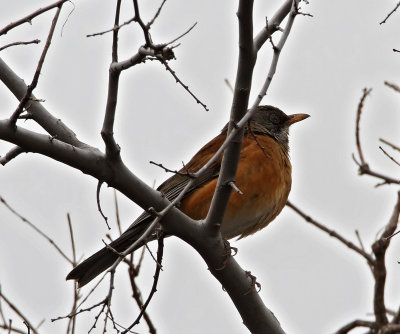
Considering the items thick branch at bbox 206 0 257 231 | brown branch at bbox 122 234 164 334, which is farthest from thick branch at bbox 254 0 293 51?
brown branch at bbox 122 234 164 334

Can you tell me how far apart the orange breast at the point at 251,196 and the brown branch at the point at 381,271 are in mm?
1281

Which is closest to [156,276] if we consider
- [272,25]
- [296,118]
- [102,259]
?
[272,25]

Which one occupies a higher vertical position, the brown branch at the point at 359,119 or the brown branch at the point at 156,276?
the brown branch at the point at 359,119

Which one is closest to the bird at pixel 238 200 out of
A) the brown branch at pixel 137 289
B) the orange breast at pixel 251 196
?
the orange breast at pixel 251 196

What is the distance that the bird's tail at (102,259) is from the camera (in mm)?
5812

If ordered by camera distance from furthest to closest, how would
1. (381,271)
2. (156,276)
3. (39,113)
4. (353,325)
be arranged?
(353,325), (381,271), (39,113), (156,276)

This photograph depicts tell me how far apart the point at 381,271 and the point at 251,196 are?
139 cm

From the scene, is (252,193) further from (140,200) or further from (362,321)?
(140,200)

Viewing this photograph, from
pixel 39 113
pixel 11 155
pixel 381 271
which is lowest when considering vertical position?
pixel 381 271

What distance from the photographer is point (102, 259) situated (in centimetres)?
603

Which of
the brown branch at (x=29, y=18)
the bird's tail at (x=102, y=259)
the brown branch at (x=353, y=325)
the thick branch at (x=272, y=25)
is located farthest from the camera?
the bird's tail at (x=102, y=259)

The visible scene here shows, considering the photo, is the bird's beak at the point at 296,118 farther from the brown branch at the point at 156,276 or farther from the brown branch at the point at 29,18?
the brown branch at the point at 29,18

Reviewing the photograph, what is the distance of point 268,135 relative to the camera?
23.3 ft

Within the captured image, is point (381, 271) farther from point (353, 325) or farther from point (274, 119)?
point (274, 119)
